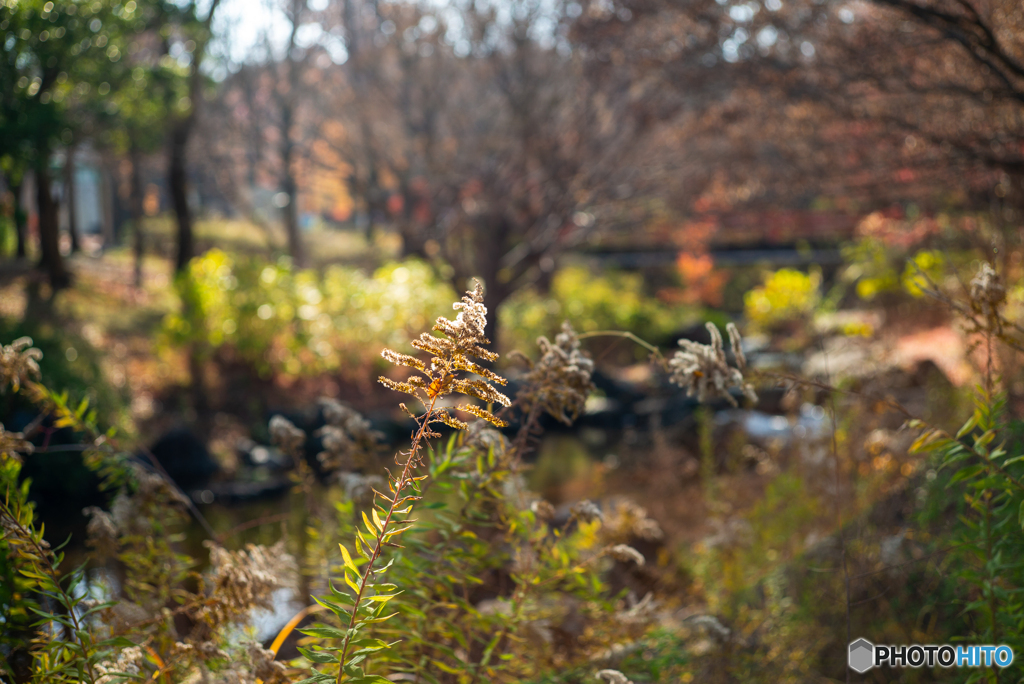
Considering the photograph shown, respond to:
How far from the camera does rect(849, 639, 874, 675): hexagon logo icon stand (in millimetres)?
2164

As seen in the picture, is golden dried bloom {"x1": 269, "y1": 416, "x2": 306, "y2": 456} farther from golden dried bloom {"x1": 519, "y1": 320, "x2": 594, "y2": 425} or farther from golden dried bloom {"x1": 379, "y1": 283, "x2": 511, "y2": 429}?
golden dried bloom {"x1": 379, "y1": 283, "x2": 511, "y2": 429}

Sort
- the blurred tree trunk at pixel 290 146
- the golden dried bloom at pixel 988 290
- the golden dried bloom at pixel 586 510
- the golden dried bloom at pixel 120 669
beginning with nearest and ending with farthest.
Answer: the golden dried bloom at pixel 120 669, the golden dried bloom at pixel 988 290, the golden dried bloom at pixel 586 510, the blurred tree trunk at pixel 290 146

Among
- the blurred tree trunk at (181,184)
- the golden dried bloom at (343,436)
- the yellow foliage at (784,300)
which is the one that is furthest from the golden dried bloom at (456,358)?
the blurred tree trunk at (181,184)

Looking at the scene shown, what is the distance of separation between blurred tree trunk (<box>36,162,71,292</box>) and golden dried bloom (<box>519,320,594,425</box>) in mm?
10768

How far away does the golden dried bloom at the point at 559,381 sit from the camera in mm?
1696

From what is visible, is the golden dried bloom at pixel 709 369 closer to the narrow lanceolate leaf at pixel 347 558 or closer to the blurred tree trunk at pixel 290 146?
the narrow lanceolate leaf at pixel 347 558

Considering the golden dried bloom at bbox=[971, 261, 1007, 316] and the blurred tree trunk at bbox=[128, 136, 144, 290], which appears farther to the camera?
the blurred tree trunk at bbox=[128, 136, 144, 290]

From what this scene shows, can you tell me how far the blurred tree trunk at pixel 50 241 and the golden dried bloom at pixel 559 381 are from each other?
10.8 metres

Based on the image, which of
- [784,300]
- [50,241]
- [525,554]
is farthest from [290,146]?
[525,554]

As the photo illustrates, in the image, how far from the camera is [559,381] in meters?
1.75

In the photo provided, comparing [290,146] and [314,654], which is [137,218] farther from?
[314,654]

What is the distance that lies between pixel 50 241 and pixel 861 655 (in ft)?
38.6

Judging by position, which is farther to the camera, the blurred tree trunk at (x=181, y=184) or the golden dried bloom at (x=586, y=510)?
the blurred tree trunk at (x=181, y=184)

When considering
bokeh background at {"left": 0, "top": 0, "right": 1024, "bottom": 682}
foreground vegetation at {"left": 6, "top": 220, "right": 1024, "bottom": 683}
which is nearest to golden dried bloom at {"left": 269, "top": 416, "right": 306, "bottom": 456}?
foreground vegetation at {"left": 6, "top": 220, "right": 1024, "bottom": 683}
